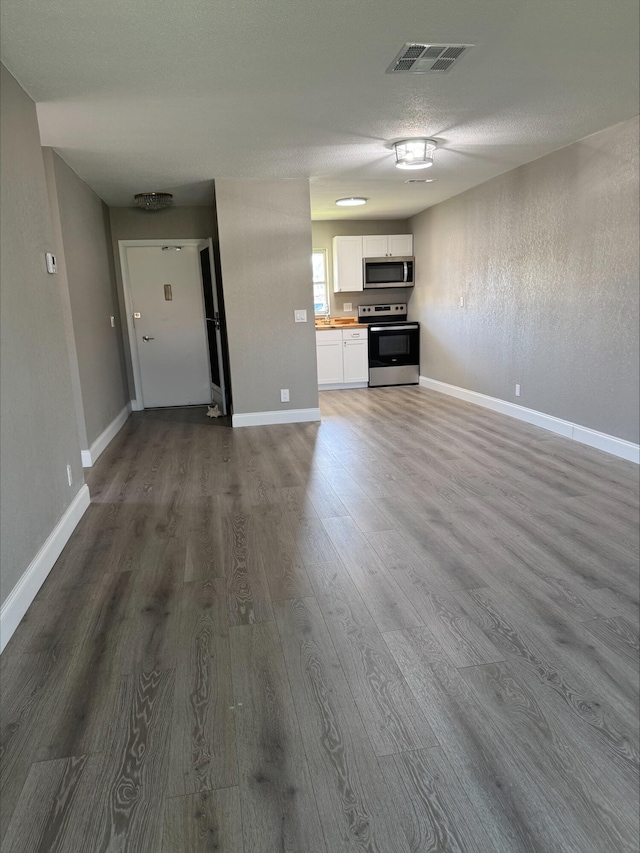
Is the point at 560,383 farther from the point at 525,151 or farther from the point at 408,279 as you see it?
the point at 408,279

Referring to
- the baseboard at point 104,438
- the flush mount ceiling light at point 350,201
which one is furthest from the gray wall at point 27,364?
the flush mount ceiling light at point 350,201

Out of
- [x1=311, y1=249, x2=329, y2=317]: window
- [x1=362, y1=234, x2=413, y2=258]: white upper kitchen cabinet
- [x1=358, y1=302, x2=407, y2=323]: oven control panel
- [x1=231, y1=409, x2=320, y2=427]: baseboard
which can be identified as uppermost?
[x1=362, y1=234, x2=413, y2=258]: white upper kitchen cabinet

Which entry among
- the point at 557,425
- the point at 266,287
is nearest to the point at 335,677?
the point at 557,425

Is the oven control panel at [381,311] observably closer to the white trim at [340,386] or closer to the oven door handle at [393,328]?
the oven door handle at [393,328]

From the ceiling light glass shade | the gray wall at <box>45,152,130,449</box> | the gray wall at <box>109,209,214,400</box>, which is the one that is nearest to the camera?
the ceiling light glass shade

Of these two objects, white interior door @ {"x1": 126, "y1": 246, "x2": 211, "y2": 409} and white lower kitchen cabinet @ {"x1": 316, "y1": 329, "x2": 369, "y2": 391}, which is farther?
white lower kitchen cabinet @ {"x1": 316, "y1": 329, "x2": 369, "y2": 391}

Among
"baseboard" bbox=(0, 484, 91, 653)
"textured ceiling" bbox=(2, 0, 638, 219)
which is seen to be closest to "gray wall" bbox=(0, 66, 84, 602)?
"baseboard" bbox=(0, 484, 91, 653)

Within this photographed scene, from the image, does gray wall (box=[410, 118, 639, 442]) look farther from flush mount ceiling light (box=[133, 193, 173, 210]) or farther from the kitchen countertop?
flush mount ceiling light (box=[133, 193, 173, 210])

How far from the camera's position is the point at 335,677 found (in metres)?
1.75

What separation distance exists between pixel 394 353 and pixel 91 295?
13.9 ft

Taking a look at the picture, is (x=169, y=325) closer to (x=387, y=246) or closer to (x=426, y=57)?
(x=387, y=246)

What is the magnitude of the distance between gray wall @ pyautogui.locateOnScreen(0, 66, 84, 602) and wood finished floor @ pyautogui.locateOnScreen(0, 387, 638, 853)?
1.04 feet

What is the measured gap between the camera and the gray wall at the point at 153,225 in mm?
6133

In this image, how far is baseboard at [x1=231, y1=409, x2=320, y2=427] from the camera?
545 centimetres
